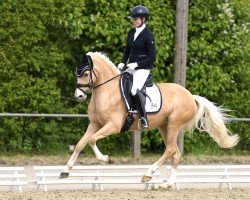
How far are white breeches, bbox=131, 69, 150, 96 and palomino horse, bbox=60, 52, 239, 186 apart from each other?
0.22 m

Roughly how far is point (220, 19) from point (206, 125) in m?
4.72

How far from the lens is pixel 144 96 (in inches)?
470

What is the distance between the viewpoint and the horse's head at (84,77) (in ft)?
37.8

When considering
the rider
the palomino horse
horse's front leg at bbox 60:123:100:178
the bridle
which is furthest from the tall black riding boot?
horse's front leg at bbox 60:123:100:178

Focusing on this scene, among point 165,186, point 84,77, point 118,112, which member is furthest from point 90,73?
point 165,186

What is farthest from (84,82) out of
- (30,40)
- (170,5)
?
(170,5)

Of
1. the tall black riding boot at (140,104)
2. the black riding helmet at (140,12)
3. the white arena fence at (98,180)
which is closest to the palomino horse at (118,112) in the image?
the tall black riding boot at (140,104)

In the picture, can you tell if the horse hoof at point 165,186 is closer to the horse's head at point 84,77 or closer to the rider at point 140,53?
the rider at point 140,53

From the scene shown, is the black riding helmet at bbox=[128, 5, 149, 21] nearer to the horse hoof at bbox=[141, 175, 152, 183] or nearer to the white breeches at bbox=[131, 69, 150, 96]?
Result: the white breeches at bbox=[131, 69, 150, 96]

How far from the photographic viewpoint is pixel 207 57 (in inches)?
671

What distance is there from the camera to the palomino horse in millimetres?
11516

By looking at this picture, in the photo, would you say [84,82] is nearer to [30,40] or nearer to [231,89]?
[30,40]

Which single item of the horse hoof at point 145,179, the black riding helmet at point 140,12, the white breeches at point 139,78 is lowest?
the horse hoof at point 145,179

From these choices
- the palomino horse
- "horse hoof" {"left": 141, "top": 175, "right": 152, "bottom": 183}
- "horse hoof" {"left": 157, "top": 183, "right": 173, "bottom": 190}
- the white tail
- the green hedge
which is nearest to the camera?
the palomino horse
